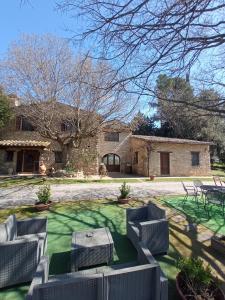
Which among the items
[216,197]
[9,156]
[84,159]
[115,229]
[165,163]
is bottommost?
[115,229]

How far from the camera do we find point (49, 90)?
1662 centimetres

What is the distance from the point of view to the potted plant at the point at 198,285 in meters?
3.10

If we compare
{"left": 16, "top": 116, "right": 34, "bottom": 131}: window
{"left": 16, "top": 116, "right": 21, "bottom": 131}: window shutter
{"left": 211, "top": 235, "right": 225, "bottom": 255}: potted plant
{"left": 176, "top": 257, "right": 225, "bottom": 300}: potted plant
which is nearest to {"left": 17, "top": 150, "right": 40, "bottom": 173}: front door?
{"left": 16, "top": 116, "right": 34, "bottom": 131}: window

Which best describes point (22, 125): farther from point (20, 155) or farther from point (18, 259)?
point (18, 259)

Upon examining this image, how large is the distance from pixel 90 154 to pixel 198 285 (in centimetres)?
1814

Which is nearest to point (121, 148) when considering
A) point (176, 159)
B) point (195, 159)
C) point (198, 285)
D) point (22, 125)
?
point (176, 159)

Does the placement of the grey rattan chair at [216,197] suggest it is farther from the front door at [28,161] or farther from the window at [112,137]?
the front door at [28,161]

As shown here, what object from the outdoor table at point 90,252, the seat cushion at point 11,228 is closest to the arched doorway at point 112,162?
the seat cushion at point 11,228

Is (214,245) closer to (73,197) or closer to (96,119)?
(73,197)

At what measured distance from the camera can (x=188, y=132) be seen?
99.0 feet

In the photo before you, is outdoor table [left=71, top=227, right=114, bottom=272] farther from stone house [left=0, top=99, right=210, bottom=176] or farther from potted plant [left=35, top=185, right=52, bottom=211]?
stone house [left=0, top=99, right=210, bottom=176]

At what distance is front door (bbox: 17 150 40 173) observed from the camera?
22078mm

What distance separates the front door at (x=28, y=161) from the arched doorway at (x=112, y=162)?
7.38 metres

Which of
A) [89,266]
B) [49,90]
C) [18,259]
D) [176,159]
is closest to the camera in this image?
[18,259]
